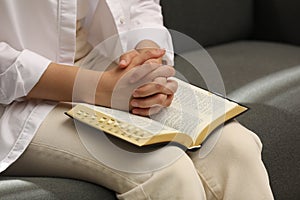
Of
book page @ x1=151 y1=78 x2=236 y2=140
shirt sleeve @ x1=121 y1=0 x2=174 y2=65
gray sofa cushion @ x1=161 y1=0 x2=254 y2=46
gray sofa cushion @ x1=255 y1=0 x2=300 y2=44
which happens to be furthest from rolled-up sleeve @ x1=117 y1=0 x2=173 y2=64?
gray sofa cushion @ x1=255 y1=0 x2=300 y2=44

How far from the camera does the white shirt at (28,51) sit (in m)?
1.06

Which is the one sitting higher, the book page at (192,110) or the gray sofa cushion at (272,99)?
the book page at (192,110)

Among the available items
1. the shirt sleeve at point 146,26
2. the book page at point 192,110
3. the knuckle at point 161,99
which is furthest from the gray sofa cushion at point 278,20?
the knuckle at point 161,99

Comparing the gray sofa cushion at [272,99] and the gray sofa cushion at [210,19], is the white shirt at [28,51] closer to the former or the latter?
the gray sofa cushion at [272,99]

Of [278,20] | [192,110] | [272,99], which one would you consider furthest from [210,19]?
[192,110]

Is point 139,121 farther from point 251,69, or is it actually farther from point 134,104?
point 251,69

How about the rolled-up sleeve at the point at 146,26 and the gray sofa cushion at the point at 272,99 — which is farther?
the gray sofa cushion at the point at 272,99

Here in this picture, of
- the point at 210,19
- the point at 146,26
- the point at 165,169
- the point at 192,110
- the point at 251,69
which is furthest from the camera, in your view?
the point at 210,19

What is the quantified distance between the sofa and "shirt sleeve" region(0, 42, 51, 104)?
0.49ft

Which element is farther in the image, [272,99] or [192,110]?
[272,99]

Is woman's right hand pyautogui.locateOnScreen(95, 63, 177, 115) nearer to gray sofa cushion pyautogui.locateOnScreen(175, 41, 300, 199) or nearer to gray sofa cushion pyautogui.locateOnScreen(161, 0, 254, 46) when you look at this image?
gray sofa cushion pyautogui.locateOnScreen(175, 41, 300, 199)

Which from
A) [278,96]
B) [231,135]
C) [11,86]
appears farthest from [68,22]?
[278,96]

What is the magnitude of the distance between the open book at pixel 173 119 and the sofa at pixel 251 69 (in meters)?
0.12

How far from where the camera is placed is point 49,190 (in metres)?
1.02
